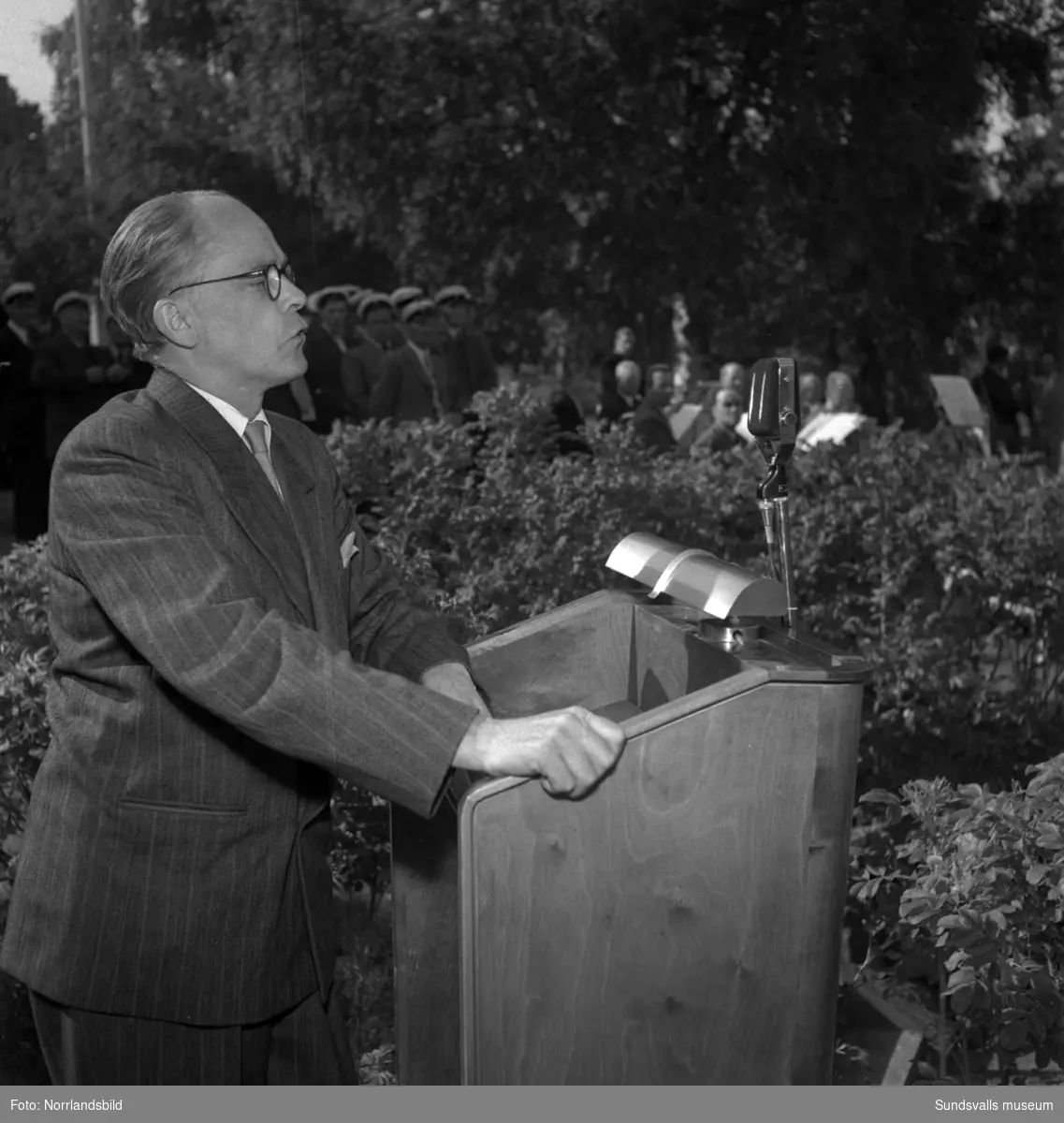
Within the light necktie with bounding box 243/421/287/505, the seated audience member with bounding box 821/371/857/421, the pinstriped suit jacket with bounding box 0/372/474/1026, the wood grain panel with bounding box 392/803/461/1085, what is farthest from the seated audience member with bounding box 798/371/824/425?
the pinstriped suit jacket with bounding box 0/372/474/1026

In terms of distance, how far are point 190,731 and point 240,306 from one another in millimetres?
488

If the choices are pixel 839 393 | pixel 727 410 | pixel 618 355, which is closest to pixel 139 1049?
pixel 727 410

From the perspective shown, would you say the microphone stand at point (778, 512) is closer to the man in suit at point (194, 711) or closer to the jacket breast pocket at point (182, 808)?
the man in suit at point (194, 711)

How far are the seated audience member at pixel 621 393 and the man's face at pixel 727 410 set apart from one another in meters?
0.78

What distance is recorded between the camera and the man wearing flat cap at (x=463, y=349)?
786 cm

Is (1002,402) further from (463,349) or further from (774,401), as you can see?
(774,401)

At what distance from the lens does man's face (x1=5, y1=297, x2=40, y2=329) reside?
2734mm

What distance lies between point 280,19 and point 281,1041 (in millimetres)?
4313

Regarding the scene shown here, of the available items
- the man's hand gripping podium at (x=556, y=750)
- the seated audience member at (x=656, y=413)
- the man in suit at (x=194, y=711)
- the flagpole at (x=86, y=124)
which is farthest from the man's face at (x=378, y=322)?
the man's hand gripping podium at (x=556, y=750)

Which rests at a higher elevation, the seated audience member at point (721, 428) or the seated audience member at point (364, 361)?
the seated audience member at point (364, 361)

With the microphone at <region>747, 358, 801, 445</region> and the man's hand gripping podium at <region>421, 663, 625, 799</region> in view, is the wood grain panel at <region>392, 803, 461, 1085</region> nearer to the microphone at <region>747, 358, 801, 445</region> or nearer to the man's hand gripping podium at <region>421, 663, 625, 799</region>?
the man's hand gripping podium at <region>421, 663, 625, 799</region>

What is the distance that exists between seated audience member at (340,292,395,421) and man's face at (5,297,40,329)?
4070mm

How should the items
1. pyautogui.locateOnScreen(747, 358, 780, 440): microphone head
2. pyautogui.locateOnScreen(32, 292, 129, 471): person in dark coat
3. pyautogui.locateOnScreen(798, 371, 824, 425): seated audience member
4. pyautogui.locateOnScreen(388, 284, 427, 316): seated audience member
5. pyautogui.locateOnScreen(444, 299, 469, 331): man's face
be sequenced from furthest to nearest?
pyautogui.locateOnScreen(798, 371, 824, 425): seated audience member, pyautogui.locateOnScreen(444, 299, 469, 331): man's face, pyautogui.locateOnScreen(388, 284, 427, 316): seated audience member, pyautogui.locateOnScreen(32, 292, 129, 471): person in dark coat, pyautogui.locateOnScreen(747, 358, 780, 440): microphone head

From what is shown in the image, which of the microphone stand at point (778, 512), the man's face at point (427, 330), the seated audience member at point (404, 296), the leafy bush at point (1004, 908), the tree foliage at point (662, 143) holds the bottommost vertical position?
the leafy bush at point (1004, 908)
